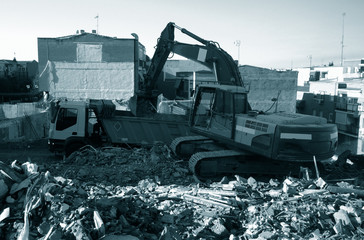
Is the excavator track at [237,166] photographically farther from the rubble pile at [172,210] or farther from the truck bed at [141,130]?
the truck bed at [141,130]

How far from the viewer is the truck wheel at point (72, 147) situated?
41.1 ft

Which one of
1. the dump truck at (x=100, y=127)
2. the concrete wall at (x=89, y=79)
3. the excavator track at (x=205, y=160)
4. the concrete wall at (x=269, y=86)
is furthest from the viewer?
the concrete wall at (x=269, y=86)

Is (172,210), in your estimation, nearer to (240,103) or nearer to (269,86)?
(240,103)

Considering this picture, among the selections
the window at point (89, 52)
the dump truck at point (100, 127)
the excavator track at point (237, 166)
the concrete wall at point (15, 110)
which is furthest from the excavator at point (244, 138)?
the window at point (89, 52)

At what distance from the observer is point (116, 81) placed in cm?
2964

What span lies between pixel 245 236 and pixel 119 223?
2253mm

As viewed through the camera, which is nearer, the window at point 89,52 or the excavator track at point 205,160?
the excavator track at point 205,160

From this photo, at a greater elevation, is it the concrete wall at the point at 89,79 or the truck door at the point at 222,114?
the concrete wall at the point at 89,79

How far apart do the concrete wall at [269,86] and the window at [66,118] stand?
65.6 ft

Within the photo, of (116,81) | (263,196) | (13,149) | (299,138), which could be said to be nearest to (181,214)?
(263,196)

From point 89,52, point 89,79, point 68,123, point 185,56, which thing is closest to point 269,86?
point 89,79

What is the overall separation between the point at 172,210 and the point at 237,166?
3928 mm

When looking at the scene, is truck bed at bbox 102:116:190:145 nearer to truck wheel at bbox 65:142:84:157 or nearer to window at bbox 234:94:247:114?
truck wheel at bbox 65:142:84:157

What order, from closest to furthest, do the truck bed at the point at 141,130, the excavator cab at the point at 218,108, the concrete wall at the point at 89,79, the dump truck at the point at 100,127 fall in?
the excavator cab at the point at 218,108 → the dump truck at the point at 100,127 → the truck bed at the point at 141,130 → the concrete wall at the point at 89,79
